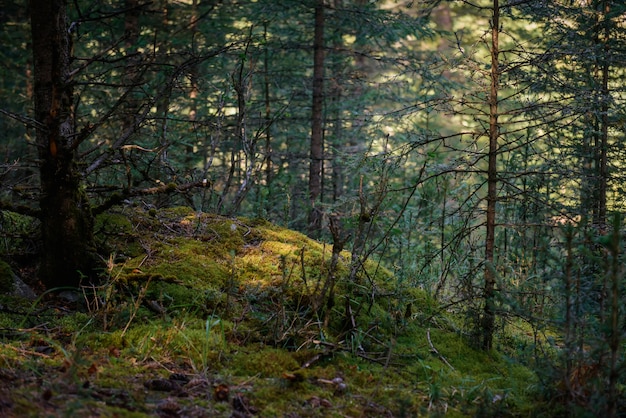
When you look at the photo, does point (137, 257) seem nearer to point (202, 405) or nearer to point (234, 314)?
point (234, 314)

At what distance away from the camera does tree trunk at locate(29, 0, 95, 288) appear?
3.79 m

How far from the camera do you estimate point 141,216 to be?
18.2 feet

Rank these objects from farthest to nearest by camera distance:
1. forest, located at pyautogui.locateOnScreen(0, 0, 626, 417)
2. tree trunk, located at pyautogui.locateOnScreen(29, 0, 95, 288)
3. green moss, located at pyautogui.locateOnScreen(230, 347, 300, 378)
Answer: tree trunk, located at pyautogui.locateOnScreen(29, 0, 95, 288) < green moss, located at pyautogui.locateOnScreen(230, 347, 300, 378) < forest, located at pyautogui.locateOnScreen(0, 0, 626, 417)

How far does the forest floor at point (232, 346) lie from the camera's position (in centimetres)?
281

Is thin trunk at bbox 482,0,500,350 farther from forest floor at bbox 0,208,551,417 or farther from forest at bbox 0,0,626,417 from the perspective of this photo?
forest floor at bbox 0,208,551,417

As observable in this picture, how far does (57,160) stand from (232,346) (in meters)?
2.04

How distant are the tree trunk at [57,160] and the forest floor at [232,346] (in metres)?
0.26

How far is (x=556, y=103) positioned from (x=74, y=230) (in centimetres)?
450

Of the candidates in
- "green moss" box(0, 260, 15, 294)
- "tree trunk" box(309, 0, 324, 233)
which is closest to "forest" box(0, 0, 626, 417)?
"green moss" box(0, 260, 15, 294)

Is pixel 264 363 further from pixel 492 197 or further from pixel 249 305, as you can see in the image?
pixel 492 197

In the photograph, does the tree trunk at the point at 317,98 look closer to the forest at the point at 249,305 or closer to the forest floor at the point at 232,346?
the forest at the point at 249,305

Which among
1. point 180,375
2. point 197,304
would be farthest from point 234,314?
point 180,375

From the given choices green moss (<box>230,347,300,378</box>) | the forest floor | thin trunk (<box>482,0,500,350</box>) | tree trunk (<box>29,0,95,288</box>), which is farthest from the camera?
thin trunk (<box>482,0,500,350</box>)

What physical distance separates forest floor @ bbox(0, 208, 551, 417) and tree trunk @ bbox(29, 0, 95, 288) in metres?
0.26
